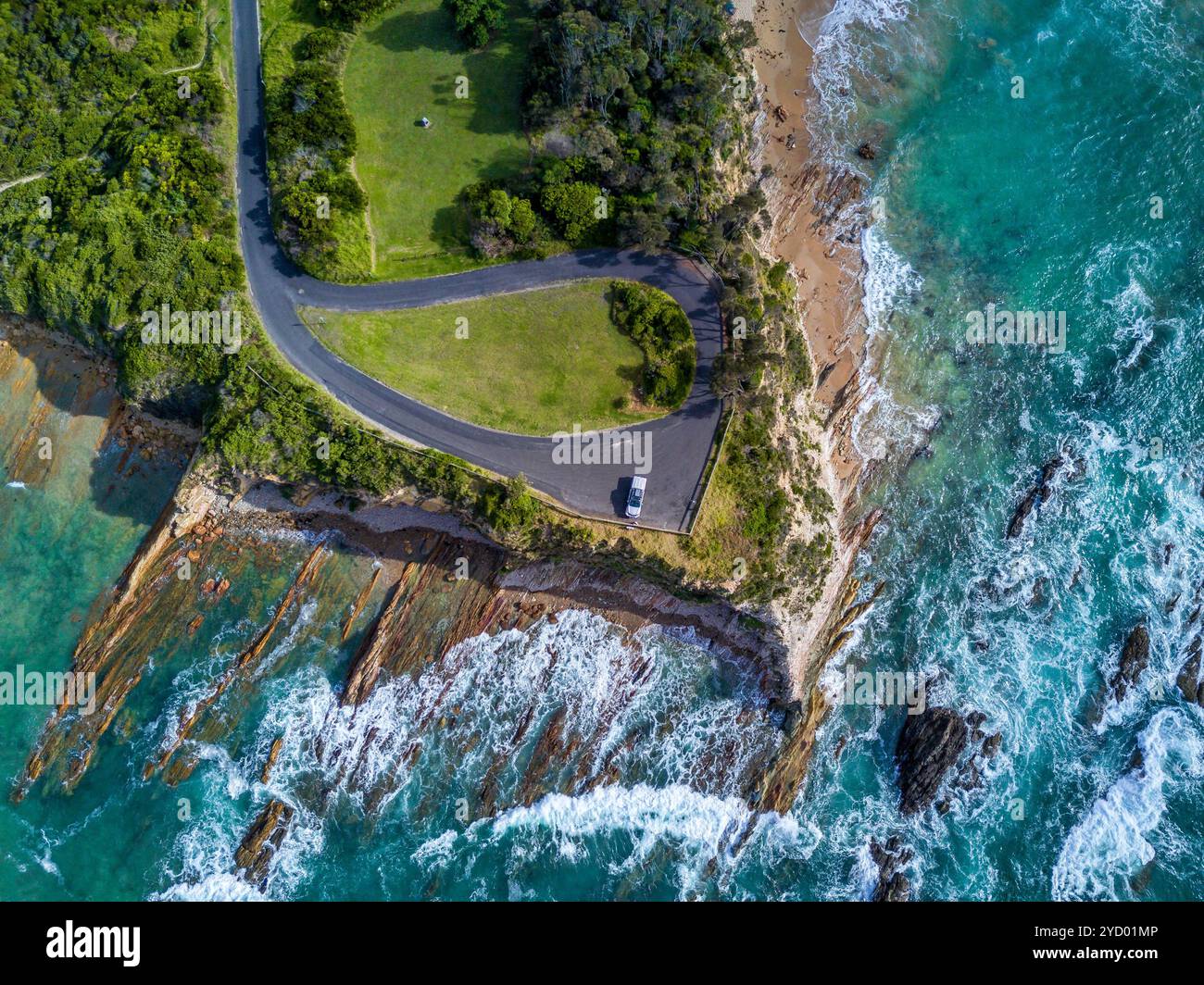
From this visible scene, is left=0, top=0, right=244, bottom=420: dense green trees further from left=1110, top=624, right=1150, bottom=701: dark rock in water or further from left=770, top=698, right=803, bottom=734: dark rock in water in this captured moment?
left=1110, top=624, right=1150, bottom=701: dark rock in water

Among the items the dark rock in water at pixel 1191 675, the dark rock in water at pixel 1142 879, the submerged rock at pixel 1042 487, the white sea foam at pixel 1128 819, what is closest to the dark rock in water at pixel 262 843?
the white sea foam at pixel 1128 819

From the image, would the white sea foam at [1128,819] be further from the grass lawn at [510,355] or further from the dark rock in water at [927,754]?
the grass lawn at [510,355]

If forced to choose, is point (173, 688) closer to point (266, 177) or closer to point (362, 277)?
point (362, 277)

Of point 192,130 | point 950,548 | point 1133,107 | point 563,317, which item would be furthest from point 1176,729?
point 192,130

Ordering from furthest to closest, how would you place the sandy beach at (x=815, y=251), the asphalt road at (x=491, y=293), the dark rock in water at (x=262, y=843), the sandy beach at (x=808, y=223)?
the sandy beach at (x=808, y=223)
the sandy beach at (x=815, y=251)
the dark rock in water at (x=262, y=843)
the asphalt road at (x=491, y=293)

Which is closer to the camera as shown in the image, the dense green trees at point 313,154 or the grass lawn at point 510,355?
the grass lawn at point 510,355
